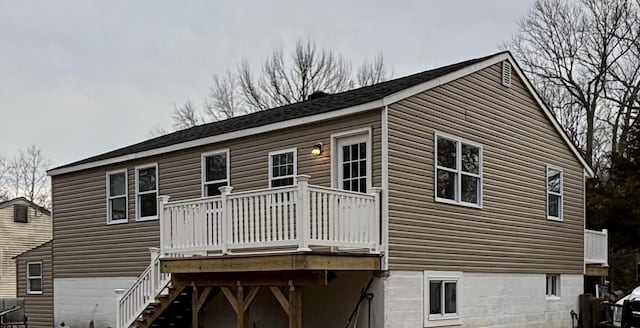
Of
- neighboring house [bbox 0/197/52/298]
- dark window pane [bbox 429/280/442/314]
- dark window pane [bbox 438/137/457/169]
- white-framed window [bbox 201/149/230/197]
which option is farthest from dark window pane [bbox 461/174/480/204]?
neighboring house [bbox 0/197/52/298]

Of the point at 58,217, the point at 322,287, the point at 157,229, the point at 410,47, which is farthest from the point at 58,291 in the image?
the point at 410,47

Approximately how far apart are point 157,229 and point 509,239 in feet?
25.7

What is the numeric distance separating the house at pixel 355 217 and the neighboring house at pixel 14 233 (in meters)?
12.3

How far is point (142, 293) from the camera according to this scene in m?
14.1

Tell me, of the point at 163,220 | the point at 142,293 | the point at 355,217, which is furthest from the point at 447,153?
the point at 142,293

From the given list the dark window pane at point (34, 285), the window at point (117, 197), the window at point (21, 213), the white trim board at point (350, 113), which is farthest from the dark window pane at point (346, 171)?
the window at point (21, 213)

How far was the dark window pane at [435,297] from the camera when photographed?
523 inches

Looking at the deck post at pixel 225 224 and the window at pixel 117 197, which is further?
the window at pixel 117 197

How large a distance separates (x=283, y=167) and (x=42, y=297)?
1070 cm

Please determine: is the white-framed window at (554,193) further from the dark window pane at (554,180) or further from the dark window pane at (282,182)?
the dark window pane at (282,182)

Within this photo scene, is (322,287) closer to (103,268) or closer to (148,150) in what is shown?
(148,150)

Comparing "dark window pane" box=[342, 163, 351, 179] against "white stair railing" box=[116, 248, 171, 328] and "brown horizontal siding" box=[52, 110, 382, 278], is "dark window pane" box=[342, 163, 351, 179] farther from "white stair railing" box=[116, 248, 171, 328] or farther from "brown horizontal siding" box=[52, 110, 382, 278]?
"white stair railing" box=[116, 248, 171, 328]

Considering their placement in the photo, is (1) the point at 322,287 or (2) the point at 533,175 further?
(2) the point at 533,175

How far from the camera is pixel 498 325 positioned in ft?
49.0
